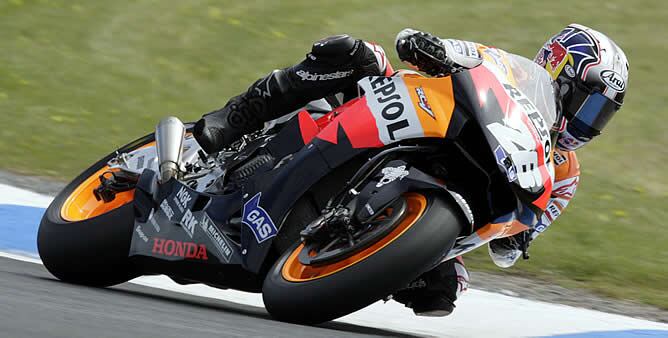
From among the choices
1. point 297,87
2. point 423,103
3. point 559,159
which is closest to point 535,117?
point 423,103

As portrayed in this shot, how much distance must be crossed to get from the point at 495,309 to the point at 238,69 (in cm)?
696

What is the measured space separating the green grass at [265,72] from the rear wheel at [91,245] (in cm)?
263

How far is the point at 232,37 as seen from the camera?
1337cm

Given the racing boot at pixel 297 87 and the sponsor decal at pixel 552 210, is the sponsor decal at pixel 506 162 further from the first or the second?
the sponsor decal at pixel 552 210

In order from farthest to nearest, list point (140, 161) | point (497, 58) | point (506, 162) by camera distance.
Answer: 1. point (140, 161)
2. point (497, 58)
3. point (506, 162)

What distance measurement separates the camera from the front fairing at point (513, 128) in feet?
13.8

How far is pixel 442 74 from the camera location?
4.59m

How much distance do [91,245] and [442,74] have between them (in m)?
1.69

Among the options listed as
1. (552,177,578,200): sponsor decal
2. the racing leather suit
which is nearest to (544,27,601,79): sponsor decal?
the racing leather suit

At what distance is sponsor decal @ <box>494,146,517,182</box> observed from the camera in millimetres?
4195

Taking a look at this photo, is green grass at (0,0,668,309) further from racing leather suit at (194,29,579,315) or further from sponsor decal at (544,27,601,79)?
sponsor decal at (544,27,601,79)

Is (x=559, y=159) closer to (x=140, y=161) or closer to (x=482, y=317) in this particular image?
(x=482, y=317)

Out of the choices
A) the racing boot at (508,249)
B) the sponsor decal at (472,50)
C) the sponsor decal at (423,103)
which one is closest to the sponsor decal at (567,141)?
the racing boot at (508,249)

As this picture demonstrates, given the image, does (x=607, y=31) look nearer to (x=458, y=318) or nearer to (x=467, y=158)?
(x=458, y=318)
